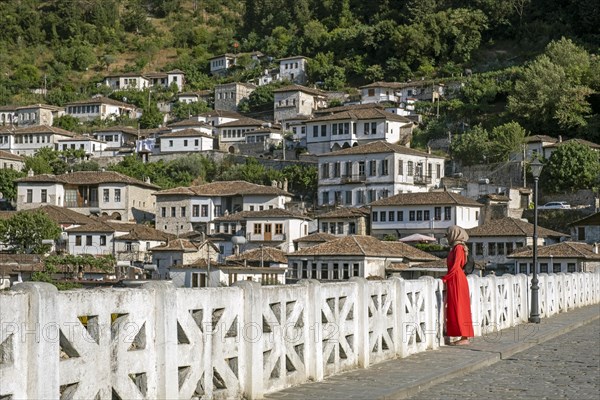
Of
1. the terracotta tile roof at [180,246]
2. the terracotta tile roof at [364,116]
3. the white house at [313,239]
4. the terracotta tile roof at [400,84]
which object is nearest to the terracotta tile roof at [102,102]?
the terracotta tile roof at [400,84]

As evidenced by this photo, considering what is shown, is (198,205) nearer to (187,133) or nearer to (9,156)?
(187,133)

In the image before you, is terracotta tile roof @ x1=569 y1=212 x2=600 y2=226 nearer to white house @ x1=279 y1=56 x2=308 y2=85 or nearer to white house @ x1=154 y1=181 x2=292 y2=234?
white house @ x1=154 y1=181 x2=292 y2=234

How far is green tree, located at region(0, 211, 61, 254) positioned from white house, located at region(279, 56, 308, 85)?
6074 cm

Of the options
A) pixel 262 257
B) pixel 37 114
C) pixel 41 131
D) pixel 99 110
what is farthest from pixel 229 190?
pixel 37 114

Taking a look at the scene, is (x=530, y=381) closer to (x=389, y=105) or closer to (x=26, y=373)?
(x=26, y=373)

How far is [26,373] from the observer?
6484mm

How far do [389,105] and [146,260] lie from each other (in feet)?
135

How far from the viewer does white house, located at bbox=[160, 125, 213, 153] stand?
3848 inches

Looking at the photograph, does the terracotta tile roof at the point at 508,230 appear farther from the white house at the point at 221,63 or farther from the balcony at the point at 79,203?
the white house at the point at 221,63

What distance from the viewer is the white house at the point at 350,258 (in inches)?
2184

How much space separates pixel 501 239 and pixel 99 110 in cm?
7204

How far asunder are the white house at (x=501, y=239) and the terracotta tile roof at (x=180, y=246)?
1842 cm

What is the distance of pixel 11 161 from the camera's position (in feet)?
330

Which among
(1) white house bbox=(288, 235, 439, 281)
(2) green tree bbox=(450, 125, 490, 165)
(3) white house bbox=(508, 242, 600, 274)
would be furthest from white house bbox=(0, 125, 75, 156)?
(3) white house bbox=(508, 242, 600, 274)
